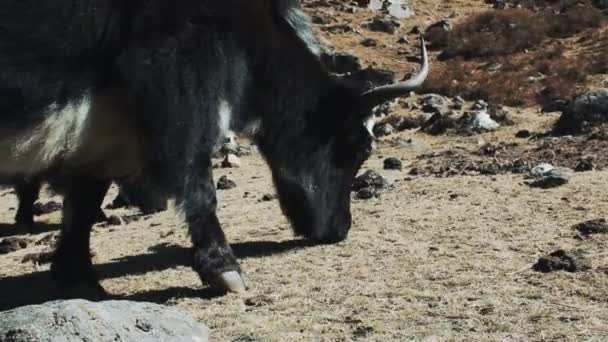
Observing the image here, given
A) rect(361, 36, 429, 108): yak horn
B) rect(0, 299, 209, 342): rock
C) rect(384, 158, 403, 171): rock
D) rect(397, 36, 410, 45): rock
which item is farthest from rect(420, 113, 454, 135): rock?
rect(397, 36, 410, 45): rock

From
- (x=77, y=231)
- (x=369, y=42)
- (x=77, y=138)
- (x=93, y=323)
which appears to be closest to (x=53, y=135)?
(x=77, y=138)

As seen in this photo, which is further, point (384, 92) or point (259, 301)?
point (384, 92)

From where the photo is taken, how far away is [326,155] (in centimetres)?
691

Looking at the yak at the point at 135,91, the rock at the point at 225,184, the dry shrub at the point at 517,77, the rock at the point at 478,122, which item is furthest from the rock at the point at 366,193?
the dry shrub at the point at 517,77

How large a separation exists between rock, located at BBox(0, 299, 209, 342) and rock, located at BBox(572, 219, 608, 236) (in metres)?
3.32

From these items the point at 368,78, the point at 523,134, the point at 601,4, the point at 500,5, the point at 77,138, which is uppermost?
the point at 500,5

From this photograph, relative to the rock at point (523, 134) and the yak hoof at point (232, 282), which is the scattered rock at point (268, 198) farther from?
the rock at point (523, 134)

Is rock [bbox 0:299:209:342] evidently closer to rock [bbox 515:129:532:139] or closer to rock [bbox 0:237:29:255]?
rock [bbox 0:237:29:255]

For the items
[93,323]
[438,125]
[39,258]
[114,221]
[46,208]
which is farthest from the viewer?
[438,125]

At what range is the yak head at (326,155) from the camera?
6754 mm

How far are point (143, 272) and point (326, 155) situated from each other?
158 cm

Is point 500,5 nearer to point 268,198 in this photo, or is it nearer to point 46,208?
point 46,208

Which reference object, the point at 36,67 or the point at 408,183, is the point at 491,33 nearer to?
the point at 408,183

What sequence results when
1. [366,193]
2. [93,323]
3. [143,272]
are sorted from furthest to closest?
[366,193] < [143,272] < [93,323]
